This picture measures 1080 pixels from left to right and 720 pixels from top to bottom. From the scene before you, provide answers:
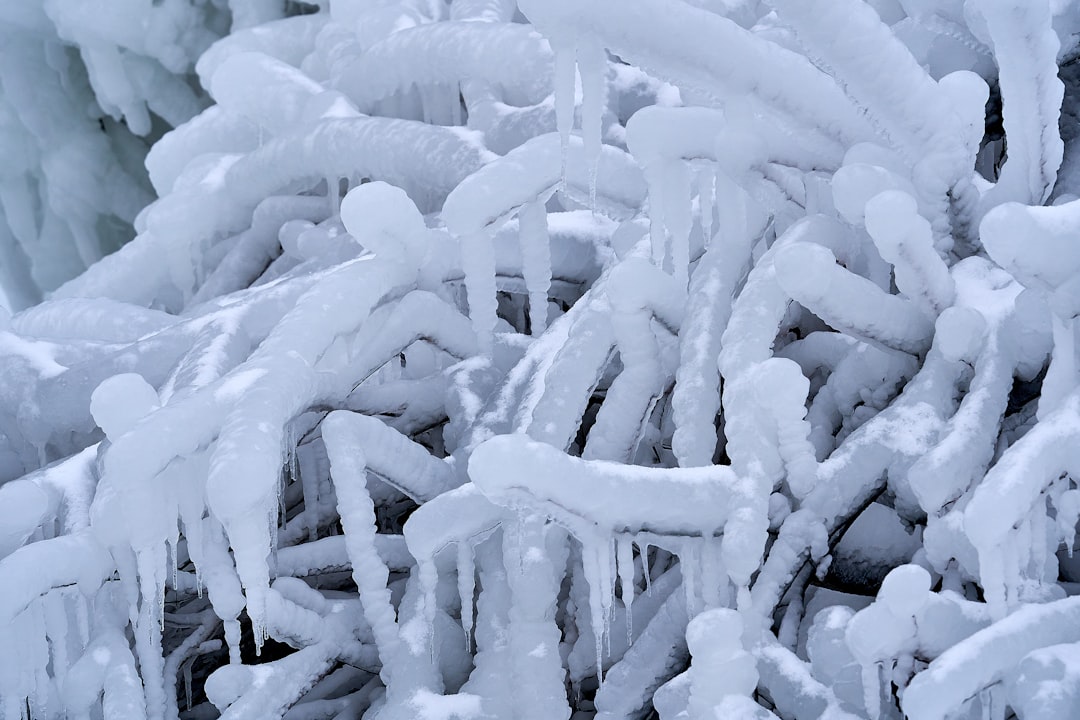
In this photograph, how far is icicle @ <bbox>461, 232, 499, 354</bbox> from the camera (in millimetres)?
1951

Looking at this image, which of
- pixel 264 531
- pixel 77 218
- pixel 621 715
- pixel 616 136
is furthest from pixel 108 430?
pixel 77 218

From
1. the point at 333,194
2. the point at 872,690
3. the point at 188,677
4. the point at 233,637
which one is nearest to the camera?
the point at 872,690

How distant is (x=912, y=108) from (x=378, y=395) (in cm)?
95

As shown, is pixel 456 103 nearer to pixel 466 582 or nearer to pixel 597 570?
pixel 466 582

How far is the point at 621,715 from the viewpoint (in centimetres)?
162

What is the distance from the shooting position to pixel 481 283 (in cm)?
200

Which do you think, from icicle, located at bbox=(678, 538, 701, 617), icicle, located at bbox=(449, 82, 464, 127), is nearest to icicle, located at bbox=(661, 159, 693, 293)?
icicle, located at bbox=(678, 538, 701, 617)

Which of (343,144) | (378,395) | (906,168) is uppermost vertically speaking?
(906,168)

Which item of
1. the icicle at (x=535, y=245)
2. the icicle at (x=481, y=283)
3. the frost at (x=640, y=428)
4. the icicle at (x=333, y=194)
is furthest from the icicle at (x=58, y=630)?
the icicle at (x=333, y=194)

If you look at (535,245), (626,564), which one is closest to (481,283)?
(535,245)

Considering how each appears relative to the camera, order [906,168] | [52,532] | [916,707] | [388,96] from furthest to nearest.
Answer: [388,96]
[52,532]
[906,168]
[916,707]

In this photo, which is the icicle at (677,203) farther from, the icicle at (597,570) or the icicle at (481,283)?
the icicle at (597,570)

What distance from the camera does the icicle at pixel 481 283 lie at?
76.8 inches

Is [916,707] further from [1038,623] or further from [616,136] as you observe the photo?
[616,136]
